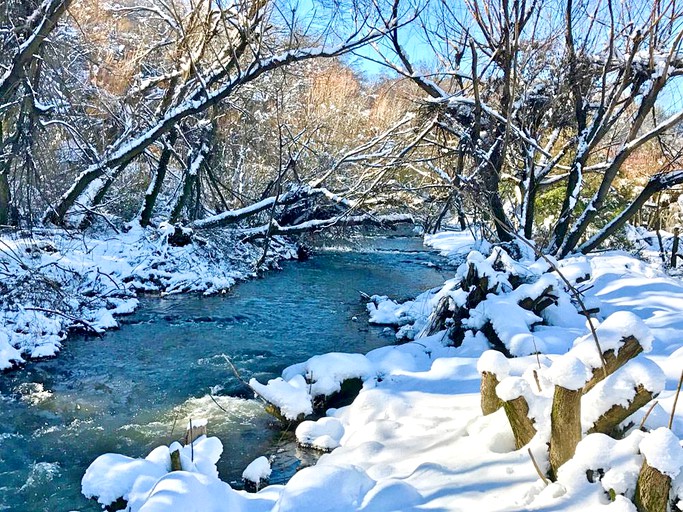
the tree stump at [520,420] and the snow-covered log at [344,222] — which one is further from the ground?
the snow-covered log at [344,222]

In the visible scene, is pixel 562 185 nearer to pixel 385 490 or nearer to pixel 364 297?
pixel 364 297

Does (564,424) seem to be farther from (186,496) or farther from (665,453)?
(186,496)

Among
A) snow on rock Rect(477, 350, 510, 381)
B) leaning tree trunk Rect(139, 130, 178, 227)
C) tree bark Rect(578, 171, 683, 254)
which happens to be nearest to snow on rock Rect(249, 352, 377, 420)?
snow on rock Rect(477, 350, 510, 381)

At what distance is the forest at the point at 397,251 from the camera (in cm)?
268

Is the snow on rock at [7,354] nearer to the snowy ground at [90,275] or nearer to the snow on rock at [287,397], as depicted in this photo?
the snowy ground at [90,275]

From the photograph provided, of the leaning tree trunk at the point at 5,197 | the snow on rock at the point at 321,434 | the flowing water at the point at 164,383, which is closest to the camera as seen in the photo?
the flowing water at the point at 164,383

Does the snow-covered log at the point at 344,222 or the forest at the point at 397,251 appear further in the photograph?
the snow-covered log at the point at 344,222

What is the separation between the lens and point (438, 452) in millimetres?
3363

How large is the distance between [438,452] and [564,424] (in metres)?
0.97

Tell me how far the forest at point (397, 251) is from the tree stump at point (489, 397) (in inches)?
0.6

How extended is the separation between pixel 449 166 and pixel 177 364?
564cm

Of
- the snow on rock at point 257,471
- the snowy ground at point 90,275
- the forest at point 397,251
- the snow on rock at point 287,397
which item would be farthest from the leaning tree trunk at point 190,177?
the snow on rock at point 257,471

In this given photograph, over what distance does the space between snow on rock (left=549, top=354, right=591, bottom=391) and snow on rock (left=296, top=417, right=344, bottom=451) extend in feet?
6.83

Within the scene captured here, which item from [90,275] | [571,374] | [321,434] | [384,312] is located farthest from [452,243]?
[571,374]
